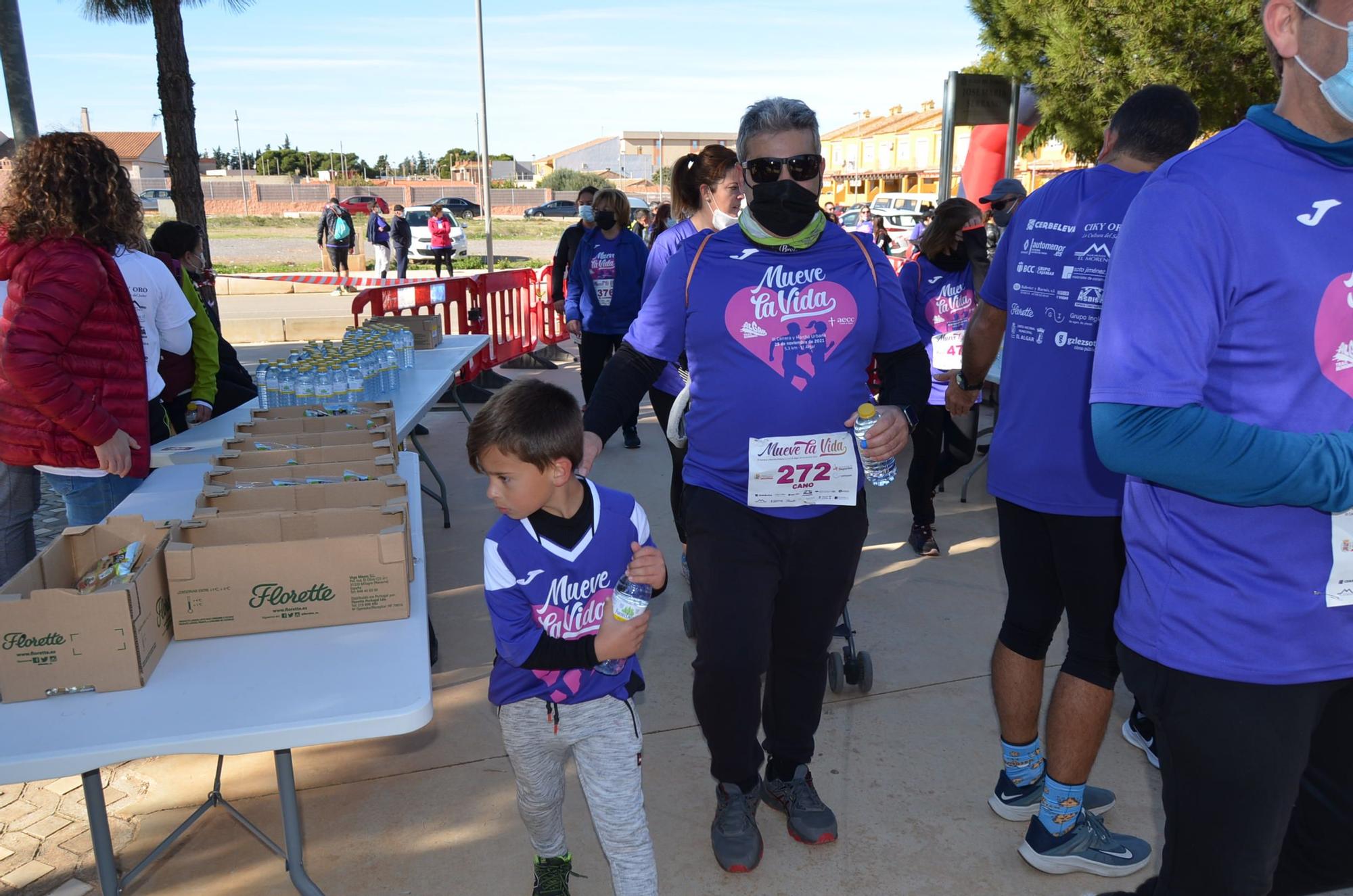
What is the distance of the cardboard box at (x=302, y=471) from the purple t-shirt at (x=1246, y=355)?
2.09 meters

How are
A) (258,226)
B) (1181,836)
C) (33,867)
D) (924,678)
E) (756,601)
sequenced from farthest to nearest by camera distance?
(258,226) → (924,678) → (33,867) → (756,601) → (1181,836)

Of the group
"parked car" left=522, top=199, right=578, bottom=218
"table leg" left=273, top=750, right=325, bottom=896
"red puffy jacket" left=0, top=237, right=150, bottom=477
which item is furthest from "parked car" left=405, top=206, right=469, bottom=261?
"table leg" left=273, top=750, right=325, bottom=896

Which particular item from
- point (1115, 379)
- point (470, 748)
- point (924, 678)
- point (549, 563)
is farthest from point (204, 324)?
point (1115, 379)

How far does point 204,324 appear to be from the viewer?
4230 mm

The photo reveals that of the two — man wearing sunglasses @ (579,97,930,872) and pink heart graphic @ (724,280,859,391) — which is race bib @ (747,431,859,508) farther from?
pink heart graphic @ (724,280,859,391)

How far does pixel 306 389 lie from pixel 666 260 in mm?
1772

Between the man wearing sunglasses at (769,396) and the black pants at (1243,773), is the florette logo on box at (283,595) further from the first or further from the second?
the black pants at (1243,773)

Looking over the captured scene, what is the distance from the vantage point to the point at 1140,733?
134 inches

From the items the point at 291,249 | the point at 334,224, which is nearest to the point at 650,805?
the point at 334,224

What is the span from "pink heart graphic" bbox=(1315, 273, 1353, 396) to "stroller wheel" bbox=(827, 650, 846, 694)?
247 centimetres

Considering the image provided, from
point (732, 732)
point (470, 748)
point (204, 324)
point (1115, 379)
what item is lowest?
point (470, 748)

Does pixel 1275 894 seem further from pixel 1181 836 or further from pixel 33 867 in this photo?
pixel 33 867

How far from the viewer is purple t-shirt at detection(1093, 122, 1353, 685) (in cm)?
140

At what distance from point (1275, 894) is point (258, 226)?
50150 millimetres
